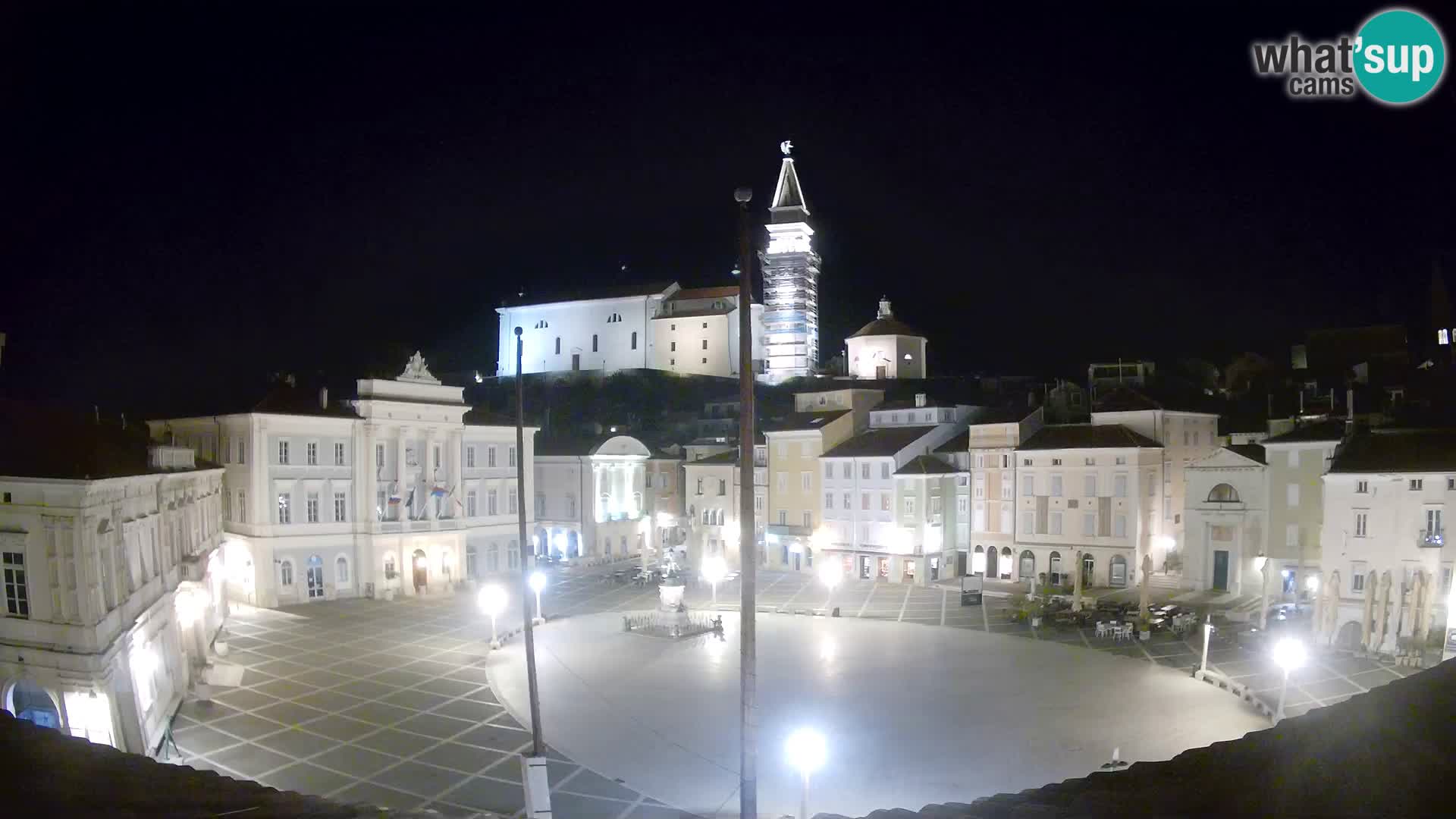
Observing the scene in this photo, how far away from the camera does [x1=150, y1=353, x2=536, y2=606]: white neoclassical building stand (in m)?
41.2

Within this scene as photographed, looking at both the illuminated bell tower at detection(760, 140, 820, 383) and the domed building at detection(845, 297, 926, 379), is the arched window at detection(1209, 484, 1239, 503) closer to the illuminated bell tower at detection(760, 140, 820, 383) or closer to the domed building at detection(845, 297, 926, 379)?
the domed building at detection(845, 297, 926, 379)

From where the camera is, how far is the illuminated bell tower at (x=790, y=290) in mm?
99000

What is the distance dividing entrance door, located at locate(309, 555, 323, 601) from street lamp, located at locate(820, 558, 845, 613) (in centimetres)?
2297

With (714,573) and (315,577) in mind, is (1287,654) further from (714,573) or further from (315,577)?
(315,577)

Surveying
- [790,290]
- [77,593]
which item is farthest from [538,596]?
[790,290]

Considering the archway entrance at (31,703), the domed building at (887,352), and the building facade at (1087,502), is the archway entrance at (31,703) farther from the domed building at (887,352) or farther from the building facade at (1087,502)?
the domed building at (887,352)

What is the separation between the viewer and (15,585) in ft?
65.5

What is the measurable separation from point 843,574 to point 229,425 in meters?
31.6

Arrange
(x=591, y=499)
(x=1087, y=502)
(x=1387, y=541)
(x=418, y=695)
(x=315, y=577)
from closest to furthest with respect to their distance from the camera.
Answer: (x=418, y=695), (x=1387, y=541), (x=315, y=577), (x=1087, y=502), (x=591, y=499)

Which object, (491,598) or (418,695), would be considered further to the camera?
(491,598)

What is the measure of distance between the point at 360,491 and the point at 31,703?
25021mm

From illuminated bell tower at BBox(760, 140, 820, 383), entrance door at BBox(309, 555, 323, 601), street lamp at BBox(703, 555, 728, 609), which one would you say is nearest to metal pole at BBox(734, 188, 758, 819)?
street lamp at BBox(703, 555, 728, 609)

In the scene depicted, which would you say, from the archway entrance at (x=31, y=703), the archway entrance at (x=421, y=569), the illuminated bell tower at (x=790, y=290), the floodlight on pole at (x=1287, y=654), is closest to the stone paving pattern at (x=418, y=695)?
the floodlight on pole at (x=1287, y=654)

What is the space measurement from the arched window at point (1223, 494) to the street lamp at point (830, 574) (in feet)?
57.8
